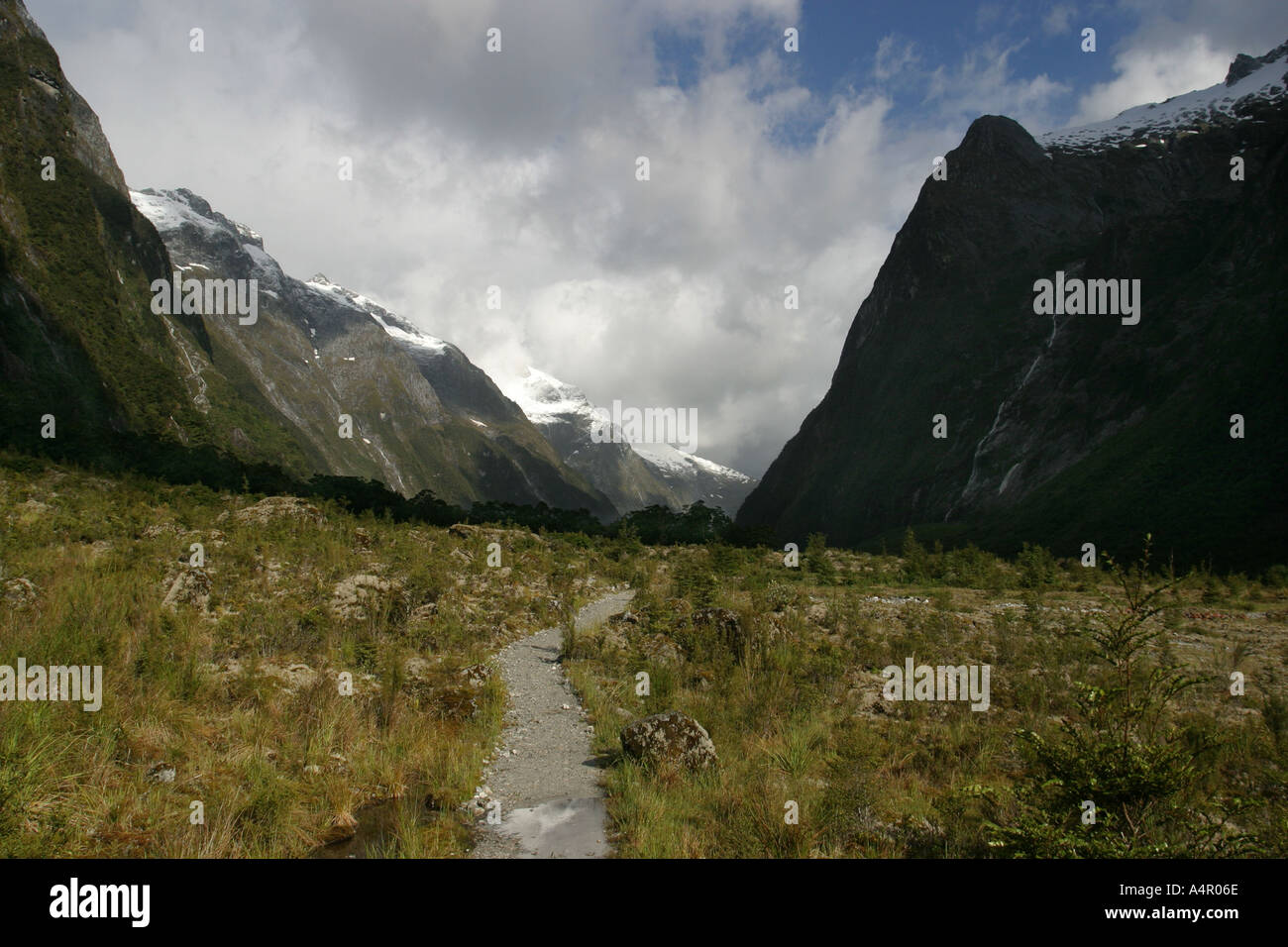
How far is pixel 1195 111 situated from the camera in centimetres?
13400

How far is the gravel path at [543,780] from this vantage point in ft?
19.5

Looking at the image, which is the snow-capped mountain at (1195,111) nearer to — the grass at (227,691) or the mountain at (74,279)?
the grass at (227,691)

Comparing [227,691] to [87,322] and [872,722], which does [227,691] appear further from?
[87,322]

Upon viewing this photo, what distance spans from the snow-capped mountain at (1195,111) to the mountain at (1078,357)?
0.62 meters

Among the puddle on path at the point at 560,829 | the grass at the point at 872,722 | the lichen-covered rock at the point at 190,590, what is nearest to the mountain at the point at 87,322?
the lichen-covered rock at the point at 190,590

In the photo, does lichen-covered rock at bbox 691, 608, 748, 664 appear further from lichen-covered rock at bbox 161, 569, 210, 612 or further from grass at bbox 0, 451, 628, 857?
lichen-covered rock at bbox 161, 569, 210, 612

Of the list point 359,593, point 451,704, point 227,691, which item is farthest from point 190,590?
point 451,704

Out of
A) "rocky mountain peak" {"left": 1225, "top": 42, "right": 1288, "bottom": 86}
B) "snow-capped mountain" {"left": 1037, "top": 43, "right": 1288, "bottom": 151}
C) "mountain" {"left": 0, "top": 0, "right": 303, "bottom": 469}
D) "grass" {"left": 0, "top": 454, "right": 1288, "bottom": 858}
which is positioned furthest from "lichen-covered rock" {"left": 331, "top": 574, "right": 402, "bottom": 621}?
"rocky mountain peak" {"left": 1225, "top": 42, "right": 1288, "bottom": 86}

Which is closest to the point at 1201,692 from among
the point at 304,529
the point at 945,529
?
the point at 304,529

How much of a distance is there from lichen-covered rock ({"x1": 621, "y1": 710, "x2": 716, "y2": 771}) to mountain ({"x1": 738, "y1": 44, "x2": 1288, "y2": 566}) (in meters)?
47.0

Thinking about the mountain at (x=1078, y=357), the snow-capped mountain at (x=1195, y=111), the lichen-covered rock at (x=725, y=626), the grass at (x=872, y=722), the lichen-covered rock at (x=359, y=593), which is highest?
the snow-capped mountain at (x=1195, y=111)

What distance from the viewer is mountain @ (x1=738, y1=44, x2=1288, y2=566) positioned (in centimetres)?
5591

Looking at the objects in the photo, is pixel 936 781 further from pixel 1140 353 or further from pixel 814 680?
pixel 1140 353
